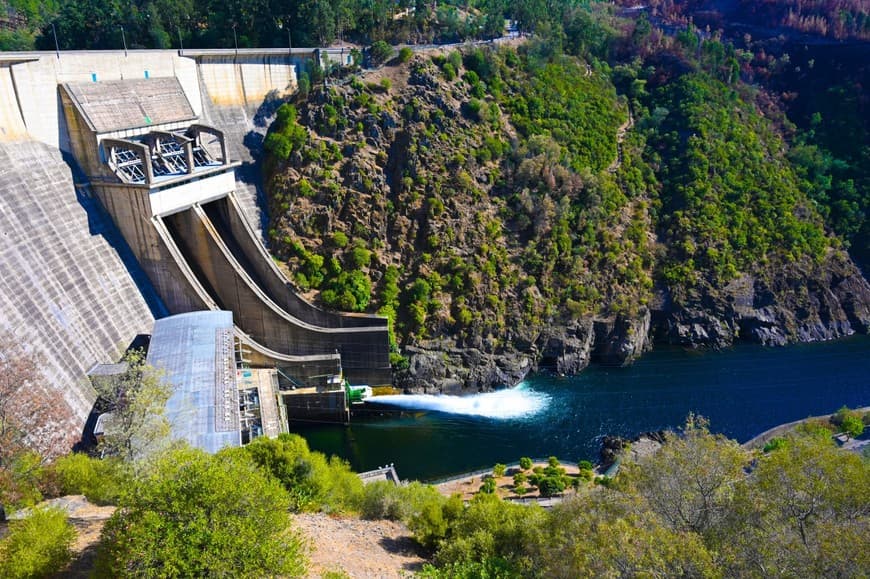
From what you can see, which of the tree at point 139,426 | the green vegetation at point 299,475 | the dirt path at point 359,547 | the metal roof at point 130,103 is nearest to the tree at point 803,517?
the dirt path at point 359,547

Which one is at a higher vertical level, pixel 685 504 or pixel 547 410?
pixel 685 504

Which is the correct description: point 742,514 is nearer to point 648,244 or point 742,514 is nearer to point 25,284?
point 25,284

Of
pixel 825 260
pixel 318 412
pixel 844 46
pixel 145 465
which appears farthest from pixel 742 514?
pixel 844 46

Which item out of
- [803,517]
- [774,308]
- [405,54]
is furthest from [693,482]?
[405,54]

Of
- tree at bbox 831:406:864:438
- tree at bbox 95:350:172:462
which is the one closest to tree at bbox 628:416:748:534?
tree at bbox 95:350:172:462

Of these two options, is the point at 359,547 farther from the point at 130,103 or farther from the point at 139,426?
the point at 130,103

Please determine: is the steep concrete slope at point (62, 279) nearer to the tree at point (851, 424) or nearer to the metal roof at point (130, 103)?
the metal roof at point (130, 103)
